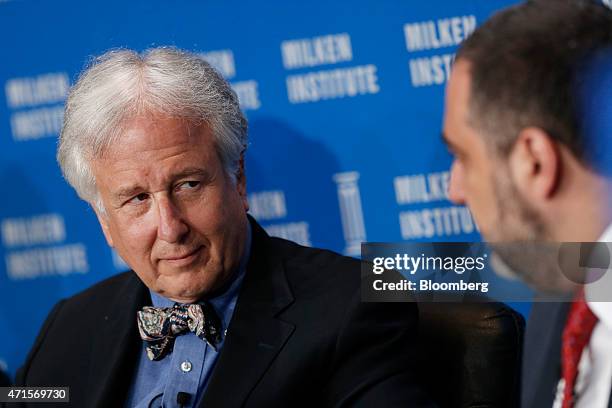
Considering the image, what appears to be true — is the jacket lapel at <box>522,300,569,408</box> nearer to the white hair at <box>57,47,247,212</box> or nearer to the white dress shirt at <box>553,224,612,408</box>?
the white dress shirt at <box>553,224,612,408</box>

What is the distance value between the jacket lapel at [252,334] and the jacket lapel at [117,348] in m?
0.26

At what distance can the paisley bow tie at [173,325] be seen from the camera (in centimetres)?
183

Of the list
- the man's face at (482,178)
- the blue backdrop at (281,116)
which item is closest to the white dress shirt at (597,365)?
the man's face at (482,178)

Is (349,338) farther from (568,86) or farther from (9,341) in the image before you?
(9,341)

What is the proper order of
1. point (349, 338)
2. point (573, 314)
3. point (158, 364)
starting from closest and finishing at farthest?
point (573, 314), point (349, 338), point (158, 364)

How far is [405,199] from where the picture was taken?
2305 mm

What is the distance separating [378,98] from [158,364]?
91cm

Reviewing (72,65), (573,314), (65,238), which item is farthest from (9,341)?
(573,314)

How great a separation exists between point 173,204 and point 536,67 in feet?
2.83

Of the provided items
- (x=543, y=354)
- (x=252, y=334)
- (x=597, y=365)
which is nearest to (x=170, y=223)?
(x=252, y=334)

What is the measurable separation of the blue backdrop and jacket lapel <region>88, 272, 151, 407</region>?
536mm

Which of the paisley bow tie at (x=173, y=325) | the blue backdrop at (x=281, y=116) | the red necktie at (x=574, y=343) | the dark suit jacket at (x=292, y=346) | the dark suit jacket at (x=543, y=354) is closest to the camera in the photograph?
the red necktie at (x=574, y=343)

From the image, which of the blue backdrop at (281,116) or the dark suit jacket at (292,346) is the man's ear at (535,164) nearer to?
the dark suit jacket at (292,346)

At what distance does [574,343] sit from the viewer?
1.32 m
